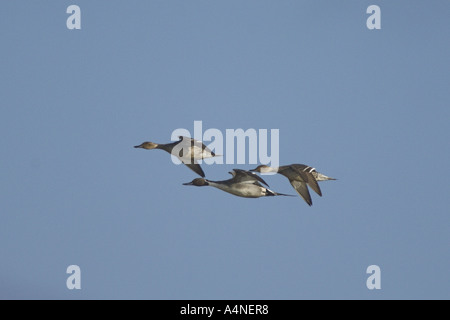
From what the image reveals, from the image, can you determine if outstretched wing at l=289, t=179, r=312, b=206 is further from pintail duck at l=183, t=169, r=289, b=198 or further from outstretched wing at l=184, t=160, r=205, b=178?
outstretched wing at l=184, t=160, r=205, b=178

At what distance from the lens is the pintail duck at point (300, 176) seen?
78.2 ft

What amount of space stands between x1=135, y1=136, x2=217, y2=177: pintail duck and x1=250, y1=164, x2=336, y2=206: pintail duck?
1526mm

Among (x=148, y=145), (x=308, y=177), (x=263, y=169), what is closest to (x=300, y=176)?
(x=308, y=177)

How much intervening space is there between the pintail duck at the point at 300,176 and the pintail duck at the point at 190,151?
153 centimetres

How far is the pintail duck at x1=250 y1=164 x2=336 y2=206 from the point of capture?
23.8 m

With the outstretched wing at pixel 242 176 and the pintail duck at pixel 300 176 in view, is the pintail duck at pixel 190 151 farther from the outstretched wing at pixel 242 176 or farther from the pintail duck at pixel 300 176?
the pintail duck at pixel 300 176

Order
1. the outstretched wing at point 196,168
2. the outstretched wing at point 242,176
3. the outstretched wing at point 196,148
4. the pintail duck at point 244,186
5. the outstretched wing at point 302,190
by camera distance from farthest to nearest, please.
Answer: the outstretched wing at point 196,168 < the outstretched wing at point 196,148 < the outstretched wing at point 302,190 < the pintail duck at point 244,186 < the outstretched wing at point 242,176

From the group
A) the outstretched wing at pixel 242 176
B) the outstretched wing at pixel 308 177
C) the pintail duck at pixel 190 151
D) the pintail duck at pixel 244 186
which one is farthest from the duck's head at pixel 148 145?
the outstretched wing at pixel 308 177

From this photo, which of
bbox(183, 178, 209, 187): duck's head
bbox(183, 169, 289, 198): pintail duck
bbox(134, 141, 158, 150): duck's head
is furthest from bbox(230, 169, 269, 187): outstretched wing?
bbox(134, 141, 158, 150): duck's head

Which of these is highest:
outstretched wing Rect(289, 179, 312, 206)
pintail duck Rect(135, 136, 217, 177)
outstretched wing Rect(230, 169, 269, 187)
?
pintail duck Rect(135, 136, 217, 177)

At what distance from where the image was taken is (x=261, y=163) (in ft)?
82.3

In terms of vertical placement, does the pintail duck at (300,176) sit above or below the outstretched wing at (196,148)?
below
